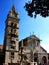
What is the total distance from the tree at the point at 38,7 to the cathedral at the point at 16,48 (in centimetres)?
1931

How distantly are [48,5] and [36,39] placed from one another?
27.0 meters

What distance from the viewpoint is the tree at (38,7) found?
9922 millimetres

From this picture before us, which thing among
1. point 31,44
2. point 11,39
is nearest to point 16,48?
point 11,39

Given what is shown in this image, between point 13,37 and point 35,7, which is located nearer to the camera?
point 35,7

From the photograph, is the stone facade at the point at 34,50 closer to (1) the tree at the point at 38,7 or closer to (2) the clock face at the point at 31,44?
(2) the clock face at the point at 31,44

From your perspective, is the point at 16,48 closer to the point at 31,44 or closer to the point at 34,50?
the point at 34,50

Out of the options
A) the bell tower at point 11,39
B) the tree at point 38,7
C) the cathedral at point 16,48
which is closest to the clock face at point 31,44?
the cathedral at point 16,48

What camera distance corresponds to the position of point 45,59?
35594 mm

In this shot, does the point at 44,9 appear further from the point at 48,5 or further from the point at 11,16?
the point at 11,16

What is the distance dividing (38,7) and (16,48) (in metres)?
21.4

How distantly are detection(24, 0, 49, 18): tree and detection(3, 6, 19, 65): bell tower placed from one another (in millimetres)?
19724

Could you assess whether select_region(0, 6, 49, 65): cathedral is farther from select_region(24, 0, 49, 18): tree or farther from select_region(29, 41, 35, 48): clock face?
select_region(24, 0, 49, 18): tree

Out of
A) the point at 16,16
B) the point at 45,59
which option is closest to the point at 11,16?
the point at 16,16

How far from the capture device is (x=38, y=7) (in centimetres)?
1020
